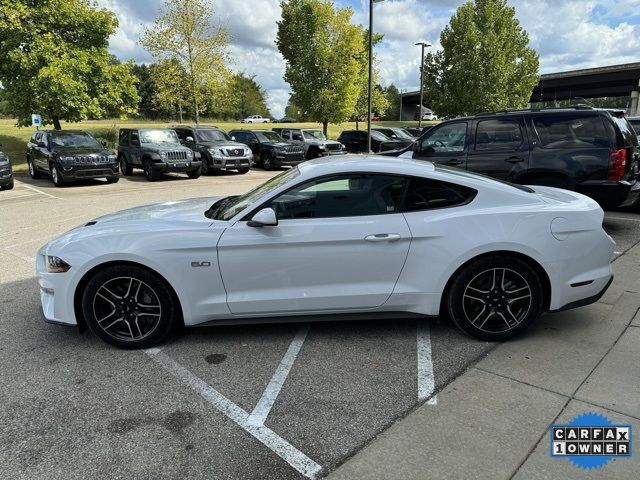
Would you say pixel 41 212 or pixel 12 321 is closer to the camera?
pixel 12 321

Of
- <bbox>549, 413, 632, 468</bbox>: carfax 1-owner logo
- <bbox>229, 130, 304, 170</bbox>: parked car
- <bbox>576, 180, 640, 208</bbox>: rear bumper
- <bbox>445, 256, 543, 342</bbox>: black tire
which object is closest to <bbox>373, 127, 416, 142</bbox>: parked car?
<bbox>229, 130, 304, 170</bbox>: parked car

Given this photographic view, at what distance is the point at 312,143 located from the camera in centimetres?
2169

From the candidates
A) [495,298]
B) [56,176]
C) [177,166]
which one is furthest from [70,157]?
[495,298]

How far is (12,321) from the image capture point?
4266 millimetres

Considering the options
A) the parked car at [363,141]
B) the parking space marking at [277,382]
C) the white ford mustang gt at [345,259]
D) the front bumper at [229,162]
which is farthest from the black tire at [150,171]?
the parking space marking at [277,382]

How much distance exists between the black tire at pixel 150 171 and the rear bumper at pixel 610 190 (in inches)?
533

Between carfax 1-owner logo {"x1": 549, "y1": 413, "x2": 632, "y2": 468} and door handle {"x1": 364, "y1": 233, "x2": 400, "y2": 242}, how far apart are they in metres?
1.54

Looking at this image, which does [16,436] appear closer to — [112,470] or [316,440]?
[112,470]

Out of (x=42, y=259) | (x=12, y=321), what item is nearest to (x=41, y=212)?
(x=12, y=321)

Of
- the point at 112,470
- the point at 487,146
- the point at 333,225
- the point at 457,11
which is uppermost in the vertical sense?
the point at 457,11

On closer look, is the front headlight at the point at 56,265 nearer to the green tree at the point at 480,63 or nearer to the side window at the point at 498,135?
the side window at the point at 498,135

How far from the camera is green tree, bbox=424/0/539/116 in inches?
1222

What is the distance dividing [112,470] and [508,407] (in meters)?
2.24

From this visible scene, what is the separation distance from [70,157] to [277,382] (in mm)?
13666
